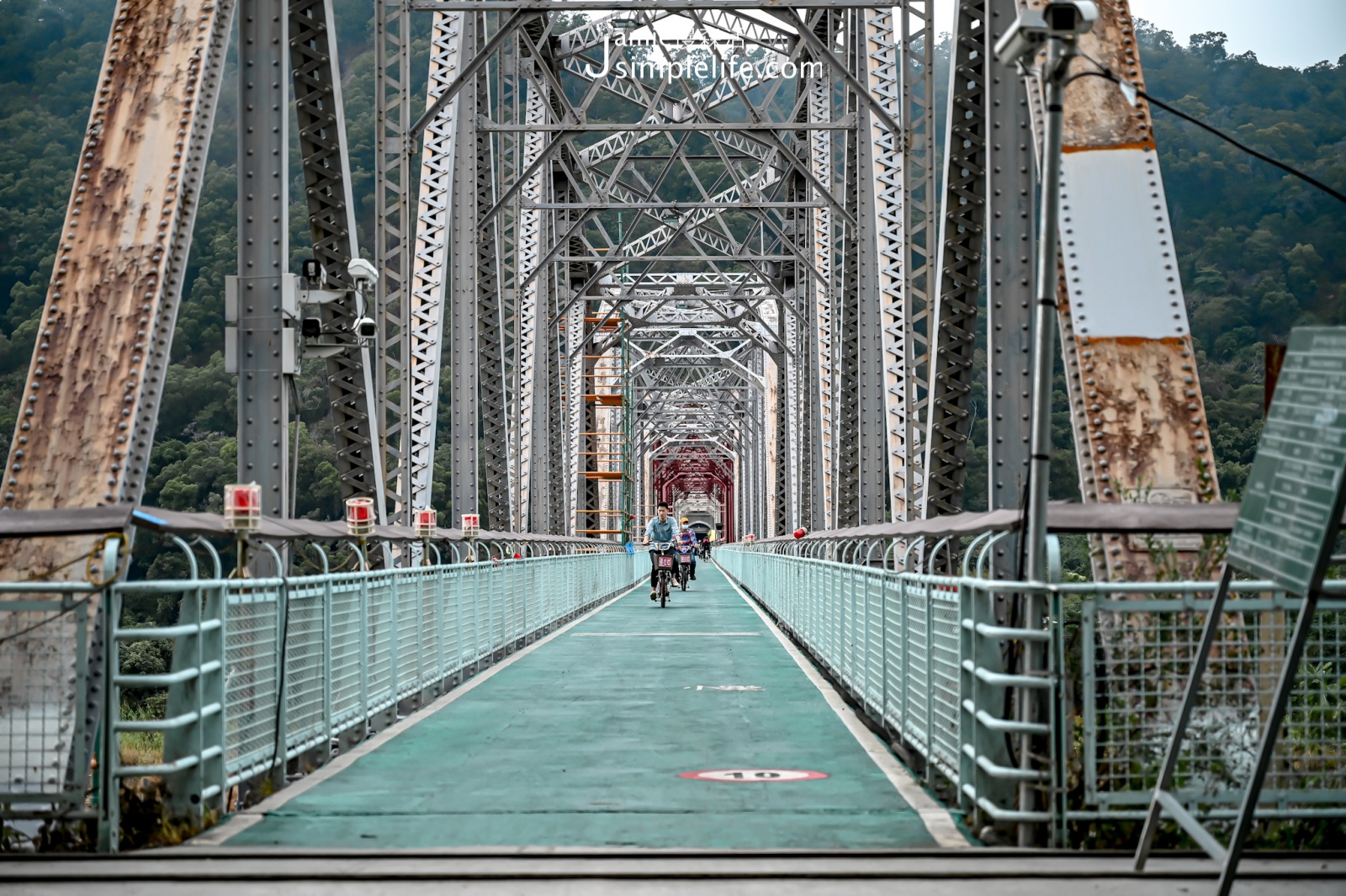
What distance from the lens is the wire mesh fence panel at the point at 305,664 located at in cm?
860

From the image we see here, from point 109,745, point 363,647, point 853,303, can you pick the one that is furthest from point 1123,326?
point 853,303

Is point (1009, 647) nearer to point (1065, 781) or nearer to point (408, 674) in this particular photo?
point (1065, 781)

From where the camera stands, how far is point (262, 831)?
23.2 ft

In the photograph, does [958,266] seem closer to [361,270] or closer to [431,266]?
[361,270]

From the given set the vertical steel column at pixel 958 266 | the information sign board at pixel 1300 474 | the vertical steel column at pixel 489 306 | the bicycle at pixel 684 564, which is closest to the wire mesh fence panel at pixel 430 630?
the vertical steel column at pixel 958 266

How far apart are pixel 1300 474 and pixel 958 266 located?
802cm

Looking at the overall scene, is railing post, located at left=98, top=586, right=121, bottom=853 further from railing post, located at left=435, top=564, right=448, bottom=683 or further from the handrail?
railing post, located at left=435, top=564, right=448, bottom=683

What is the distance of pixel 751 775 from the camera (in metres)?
8.65

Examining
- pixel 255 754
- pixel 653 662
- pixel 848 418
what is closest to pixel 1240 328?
pixel 848 418

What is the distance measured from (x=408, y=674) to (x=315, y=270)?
352 cm

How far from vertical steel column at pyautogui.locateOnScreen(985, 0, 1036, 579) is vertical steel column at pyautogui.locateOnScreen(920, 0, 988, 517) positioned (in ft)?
1.42

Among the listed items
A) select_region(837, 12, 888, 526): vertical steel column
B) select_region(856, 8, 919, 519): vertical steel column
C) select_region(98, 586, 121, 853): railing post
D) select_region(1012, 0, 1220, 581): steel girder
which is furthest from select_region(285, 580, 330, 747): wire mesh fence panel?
select_region(837, 12, 888, 526): vertical steel column

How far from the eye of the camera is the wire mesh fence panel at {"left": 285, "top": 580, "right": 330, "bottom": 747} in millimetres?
8602

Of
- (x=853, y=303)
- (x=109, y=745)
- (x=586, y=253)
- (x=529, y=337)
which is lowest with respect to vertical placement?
(x=109, y=745)
